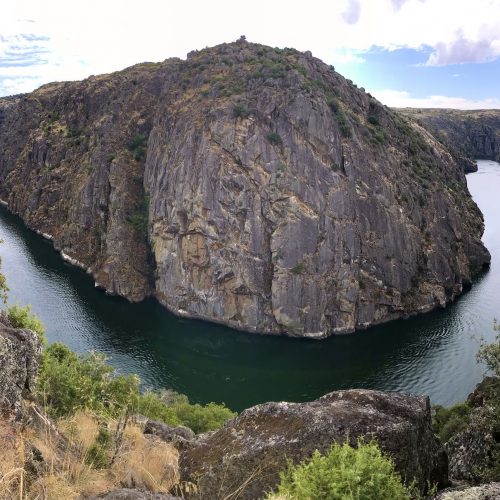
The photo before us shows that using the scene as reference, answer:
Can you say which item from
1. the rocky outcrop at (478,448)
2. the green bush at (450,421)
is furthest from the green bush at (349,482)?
the green bush at (450,421)

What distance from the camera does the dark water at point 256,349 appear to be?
Answer: 48625 mm

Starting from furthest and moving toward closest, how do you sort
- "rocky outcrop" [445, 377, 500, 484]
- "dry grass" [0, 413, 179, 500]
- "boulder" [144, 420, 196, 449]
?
"rocky outcrop" [445, 377, 500, 484]
"boulder" [144, 420, 196, 449]
"dry grass" [0, 413, 179, 500]

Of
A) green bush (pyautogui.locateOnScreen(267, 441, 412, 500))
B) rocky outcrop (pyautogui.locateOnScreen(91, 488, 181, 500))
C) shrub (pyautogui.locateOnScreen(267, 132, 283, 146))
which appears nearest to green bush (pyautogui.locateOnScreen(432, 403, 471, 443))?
green bush (pyautogui.locateOnScreen(267, 441, 412, 500))

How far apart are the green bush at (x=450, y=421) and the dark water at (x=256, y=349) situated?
15.4 meters

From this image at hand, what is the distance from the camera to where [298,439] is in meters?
8.98

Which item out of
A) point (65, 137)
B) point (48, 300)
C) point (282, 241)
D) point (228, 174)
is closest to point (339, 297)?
point (282, 241)

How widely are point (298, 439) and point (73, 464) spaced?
3.96 m

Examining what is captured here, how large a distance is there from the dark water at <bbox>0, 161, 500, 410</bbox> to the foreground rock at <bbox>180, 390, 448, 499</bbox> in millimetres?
36987

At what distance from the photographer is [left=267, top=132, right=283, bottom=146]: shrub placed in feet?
210

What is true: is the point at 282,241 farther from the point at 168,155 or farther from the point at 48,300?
the point at 48,300

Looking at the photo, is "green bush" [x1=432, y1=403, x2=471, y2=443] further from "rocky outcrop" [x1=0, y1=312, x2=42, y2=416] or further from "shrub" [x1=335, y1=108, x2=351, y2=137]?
"shrub" [x1=335, y1=108, x2=351, y2=137]

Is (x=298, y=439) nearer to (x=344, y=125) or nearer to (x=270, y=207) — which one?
(x=270, y=207)

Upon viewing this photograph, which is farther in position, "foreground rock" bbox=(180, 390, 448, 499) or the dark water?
the dark water

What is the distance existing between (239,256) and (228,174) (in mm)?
10778
